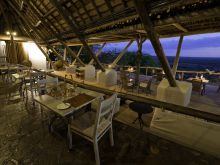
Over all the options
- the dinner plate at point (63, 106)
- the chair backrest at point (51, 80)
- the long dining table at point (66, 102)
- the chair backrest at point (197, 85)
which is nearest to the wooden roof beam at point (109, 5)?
the long dining table at point (66, 102)

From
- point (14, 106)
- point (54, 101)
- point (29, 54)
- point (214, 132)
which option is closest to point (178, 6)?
point (214, 132)

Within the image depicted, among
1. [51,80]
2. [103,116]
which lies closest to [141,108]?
[103,116]

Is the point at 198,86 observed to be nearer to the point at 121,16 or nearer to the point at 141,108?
the point at 141,108

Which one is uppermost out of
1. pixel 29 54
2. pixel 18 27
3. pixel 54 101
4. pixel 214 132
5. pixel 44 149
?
pixel 18 27

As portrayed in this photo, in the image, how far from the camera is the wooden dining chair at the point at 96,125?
5.79 ft

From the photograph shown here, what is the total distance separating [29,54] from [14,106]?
320 inches

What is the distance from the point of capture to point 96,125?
5.72 feet

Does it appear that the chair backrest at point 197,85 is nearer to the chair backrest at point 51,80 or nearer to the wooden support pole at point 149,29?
the wooden support pole at point 149,29

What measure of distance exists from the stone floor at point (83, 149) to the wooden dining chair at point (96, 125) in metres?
0.19

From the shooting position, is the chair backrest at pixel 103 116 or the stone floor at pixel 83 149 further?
the stone floor at pixel 83 149

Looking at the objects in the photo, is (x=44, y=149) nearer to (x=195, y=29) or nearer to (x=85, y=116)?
(x=85, y=116)

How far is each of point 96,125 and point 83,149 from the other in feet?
2.35

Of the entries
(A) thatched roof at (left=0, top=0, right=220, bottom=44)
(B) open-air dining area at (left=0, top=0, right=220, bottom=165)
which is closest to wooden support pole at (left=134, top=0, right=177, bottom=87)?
(B) open-air dining area at (left=0, top=0, right=220, bottom=165)

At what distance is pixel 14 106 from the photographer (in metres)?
3.71
